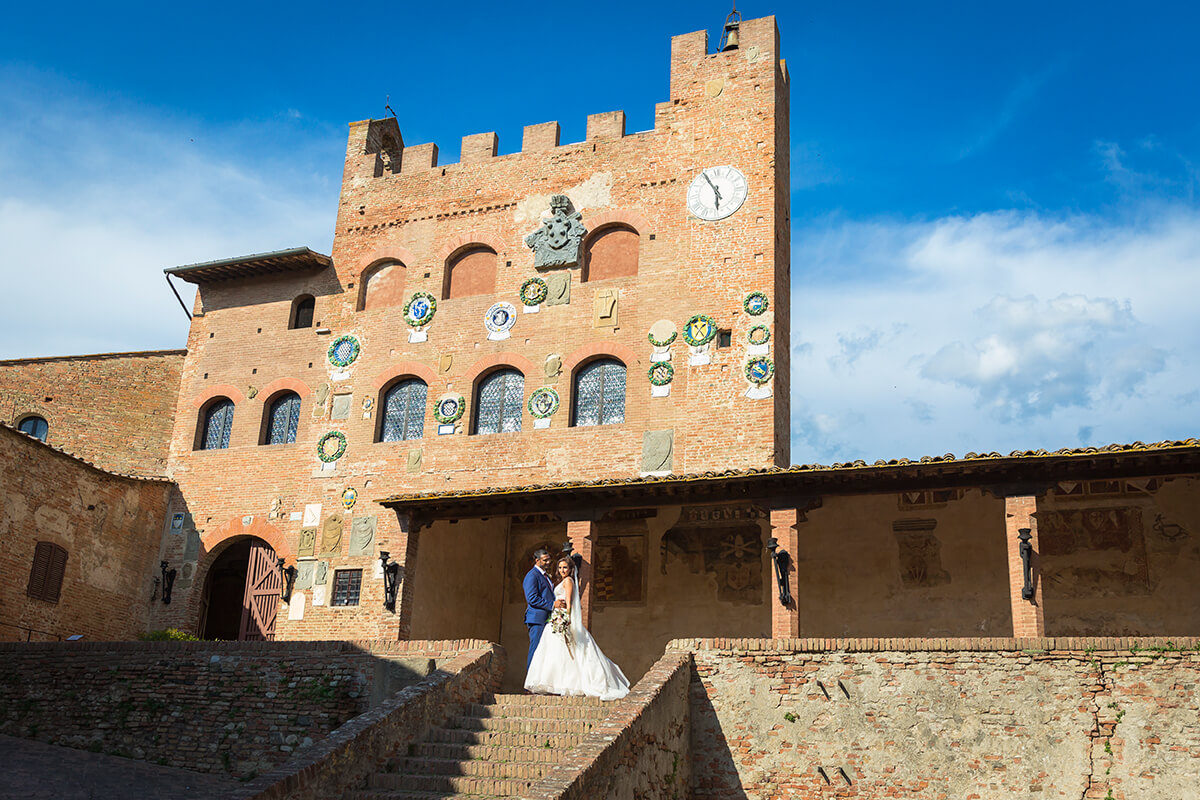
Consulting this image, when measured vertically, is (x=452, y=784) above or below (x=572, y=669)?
below

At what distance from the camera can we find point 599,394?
1944cm

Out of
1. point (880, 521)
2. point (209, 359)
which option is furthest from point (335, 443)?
point (880, 521)

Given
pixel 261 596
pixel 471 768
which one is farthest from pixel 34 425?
pixel 471 768

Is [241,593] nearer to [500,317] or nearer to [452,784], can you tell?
[500,317]

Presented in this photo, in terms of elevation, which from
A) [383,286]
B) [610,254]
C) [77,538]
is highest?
[610,254]

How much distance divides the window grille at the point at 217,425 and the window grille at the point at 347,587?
13.8ft

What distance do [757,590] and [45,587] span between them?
1157 cm

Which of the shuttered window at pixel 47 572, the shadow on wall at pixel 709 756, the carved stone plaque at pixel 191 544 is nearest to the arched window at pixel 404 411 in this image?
the carved stone plaque at pixel 191 544

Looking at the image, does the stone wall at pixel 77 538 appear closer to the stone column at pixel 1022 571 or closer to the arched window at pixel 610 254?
the arched window at pixel 610 254

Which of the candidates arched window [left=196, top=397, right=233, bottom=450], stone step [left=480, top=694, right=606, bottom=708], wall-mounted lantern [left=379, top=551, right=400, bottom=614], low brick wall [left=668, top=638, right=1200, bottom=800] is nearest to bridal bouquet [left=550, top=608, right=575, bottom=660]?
stone step [left=480, top=694, right=606, bottom=708]

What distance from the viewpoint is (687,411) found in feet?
61.0

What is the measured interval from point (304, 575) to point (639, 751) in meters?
10.5

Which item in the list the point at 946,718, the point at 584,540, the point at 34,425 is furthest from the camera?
the point at 34,425

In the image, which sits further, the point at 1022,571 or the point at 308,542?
the point at 308,542
